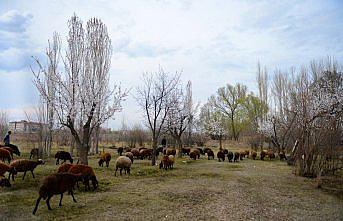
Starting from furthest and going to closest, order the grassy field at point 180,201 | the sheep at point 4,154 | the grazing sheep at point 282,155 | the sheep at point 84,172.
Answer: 1. the grazing sheep at point 282,155
2. the sheep at point 4,154
3. the sheep at point 84,172
4. the grassy field at point 180,201

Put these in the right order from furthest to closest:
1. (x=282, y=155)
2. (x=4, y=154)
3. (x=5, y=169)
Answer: (x=282, y=155)
(x=4, y=154)
(x=5, y=169)

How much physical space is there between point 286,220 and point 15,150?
1839cm

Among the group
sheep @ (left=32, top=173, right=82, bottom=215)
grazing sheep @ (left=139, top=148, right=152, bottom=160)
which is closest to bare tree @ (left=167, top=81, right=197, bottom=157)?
grazing sheep @ (left=139, top=148, right=152, bottom=160)

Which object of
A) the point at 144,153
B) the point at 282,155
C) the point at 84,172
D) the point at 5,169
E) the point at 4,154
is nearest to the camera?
the point at 84,172

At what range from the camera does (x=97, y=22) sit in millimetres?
18609

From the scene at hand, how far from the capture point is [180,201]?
10.1 m

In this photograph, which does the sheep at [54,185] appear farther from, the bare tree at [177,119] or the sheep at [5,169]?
the bare tree at [177,119]

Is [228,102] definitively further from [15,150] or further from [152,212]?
[152,212]

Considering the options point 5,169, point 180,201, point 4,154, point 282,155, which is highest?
point 4,154

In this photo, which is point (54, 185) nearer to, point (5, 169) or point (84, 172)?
point (84, 172)

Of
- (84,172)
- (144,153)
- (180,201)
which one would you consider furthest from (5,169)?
(144,153)

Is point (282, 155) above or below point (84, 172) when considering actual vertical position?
below

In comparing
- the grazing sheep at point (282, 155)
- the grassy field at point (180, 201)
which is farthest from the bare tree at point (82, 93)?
the grazing sheep at point (282, 155)

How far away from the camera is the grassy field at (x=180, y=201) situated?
8.53 m
